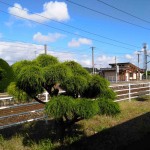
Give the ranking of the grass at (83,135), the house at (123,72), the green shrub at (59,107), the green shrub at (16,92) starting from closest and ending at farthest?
the green shrub at (59,107)
the green shrub at (16,92)
the grass at (83,135)
the house at (123,72)

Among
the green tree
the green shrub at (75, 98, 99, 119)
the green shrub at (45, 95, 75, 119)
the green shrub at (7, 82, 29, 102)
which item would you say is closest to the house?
the green tree

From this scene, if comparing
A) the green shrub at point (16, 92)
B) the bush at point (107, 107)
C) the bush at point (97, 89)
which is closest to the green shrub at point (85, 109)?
the bush at point (107, 107)

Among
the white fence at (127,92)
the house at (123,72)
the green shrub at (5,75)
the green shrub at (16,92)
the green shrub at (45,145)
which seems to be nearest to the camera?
the green shrub at (16,92)

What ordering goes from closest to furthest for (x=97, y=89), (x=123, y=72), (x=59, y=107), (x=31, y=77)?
(x=59, y=107) < (x=31, y=77) < (x=97, y=89) < (x=123, y=72)

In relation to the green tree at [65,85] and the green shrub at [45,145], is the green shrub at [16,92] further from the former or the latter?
the green shrub at [45,145]

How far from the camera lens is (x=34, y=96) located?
666cm

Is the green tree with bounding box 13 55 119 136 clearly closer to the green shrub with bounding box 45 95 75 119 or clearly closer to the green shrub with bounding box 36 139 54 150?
the green shrub with bounding box 45 95 75 119

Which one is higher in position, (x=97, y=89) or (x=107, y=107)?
(x=97, y=89)

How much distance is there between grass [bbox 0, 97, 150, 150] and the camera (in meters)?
7.20

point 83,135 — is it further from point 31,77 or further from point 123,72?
point 123,72

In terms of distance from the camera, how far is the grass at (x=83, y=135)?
7.20m

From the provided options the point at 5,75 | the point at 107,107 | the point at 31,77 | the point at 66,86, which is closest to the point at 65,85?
the point at 66,86

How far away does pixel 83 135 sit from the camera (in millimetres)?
→ 8203

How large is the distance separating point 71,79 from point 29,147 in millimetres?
2143
